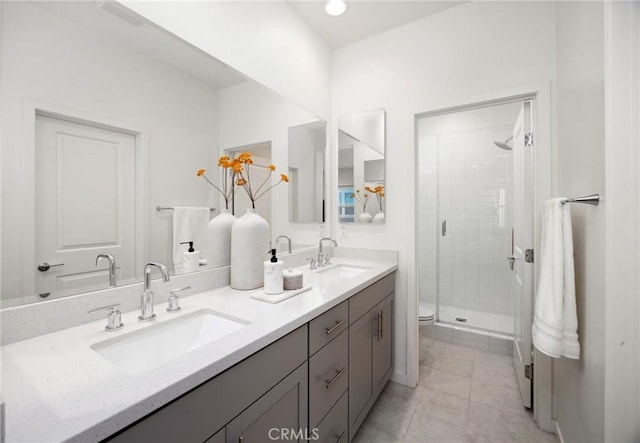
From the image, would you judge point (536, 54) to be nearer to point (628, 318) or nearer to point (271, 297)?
point (628, 318)

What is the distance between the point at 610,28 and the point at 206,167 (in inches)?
64.5

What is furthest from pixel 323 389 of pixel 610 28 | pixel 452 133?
pixel 452 133

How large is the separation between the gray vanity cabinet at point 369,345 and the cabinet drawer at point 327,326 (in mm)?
81

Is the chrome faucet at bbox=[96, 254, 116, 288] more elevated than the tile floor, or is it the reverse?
the chrome faucet at bbox=[96, 254, 116, 288]

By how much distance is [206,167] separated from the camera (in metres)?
1.39

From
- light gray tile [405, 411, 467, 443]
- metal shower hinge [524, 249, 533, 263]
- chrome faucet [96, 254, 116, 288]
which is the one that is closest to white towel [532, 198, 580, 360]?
metal shower hinge [524, 249, 533, 263]

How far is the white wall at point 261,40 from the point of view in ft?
4.14

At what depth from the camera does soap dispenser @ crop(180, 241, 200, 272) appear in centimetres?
130

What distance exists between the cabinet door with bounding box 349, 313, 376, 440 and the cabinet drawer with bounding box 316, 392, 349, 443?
2.2 inches

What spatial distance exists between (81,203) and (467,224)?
3.29 metres

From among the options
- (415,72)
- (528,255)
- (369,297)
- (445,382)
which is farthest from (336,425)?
(415,72)

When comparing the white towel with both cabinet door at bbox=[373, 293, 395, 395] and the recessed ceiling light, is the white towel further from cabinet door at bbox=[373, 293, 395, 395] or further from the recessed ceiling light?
the recessed ceiling light

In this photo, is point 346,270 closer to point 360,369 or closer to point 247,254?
point 360,369

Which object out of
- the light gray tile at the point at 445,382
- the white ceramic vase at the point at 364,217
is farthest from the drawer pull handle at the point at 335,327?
the light gray tile at the point at 445,382
